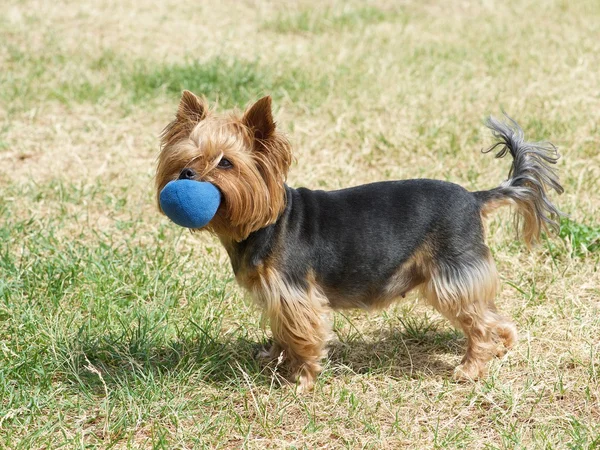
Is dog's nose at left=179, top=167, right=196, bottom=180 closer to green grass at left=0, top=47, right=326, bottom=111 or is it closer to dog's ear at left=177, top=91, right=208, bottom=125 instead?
dog's ear at left=177, top=91, right=208, bottom=125

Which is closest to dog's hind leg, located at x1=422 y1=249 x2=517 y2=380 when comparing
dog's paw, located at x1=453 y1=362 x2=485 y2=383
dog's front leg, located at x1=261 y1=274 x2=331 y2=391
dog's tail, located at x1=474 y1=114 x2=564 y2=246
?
dog's paw, located at x1=453 y1=362 x2=485 y2=383

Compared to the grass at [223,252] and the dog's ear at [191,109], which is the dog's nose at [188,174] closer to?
Result: the dog's ear at [191,109]

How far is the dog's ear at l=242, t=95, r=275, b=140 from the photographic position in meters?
3.26

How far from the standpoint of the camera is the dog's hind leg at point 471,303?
3.67m

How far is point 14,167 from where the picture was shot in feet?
19.9

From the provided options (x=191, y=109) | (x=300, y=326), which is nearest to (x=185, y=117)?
(x=191, y=109)

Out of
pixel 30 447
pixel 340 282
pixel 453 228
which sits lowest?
pixel 30 447

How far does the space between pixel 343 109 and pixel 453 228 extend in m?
3.45

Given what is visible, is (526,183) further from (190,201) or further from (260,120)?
(190,201)

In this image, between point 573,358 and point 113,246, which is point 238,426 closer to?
point 573,358

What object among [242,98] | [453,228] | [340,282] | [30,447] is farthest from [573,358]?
[242,98]

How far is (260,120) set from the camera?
3314 mm

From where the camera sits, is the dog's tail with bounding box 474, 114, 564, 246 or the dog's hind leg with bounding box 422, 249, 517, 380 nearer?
the dog's hind leg with bounding box 422, 249, 517, 380

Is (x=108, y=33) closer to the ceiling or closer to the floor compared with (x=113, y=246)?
closer to the ceiling
